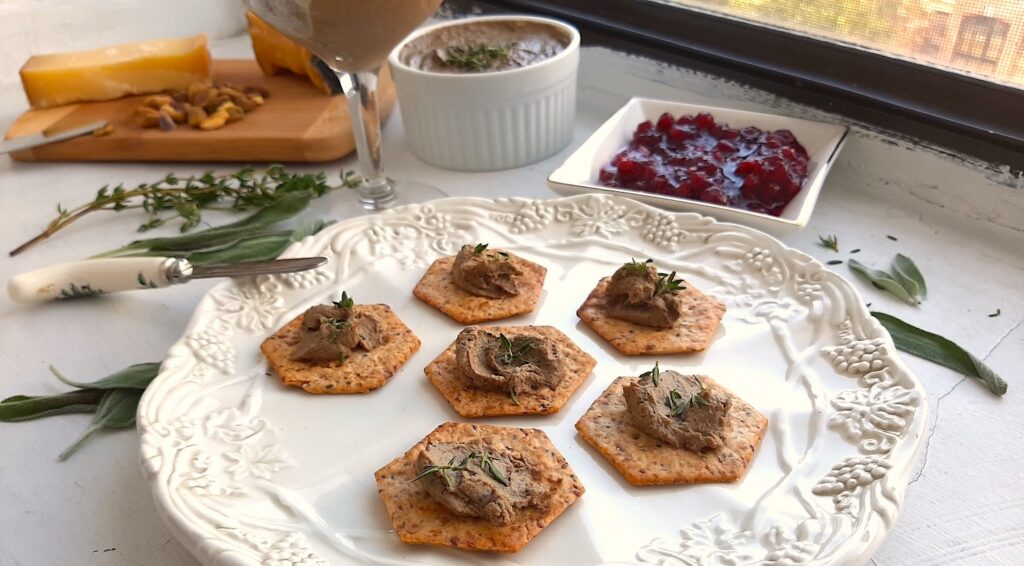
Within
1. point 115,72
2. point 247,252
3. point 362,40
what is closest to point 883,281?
point 362,40

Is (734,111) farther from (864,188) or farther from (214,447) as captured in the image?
(214,447)

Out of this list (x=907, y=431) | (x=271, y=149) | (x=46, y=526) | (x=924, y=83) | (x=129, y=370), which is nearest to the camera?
(x=907, y=431)

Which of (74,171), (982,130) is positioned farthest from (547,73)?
(74,171)

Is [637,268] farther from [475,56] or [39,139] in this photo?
[39,139]

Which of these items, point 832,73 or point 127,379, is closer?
point 127,379

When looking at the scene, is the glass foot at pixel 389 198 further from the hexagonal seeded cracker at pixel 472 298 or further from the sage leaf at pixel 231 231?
the hexagonal seeded cracker at pixel 472 298

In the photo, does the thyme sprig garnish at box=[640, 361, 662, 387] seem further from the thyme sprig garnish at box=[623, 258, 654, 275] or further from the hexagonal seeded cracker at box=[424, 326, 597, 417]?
the thyme sprig garnish at box=[623, 258, 654, 275]

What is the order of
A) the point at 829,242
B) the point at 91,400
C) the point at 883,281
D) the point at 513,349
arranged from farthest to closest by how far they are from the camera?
the point at 829,242
the point at 883,281
the point at 91,400
the point at 513,349
